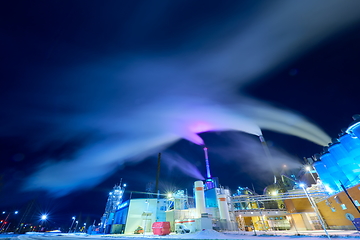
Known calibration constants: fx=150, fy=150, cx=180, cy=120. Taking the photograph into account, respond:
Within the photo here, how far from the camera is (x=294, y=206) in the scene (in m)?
43.2

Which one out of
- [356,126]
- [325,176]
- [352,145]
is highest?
[356,126]

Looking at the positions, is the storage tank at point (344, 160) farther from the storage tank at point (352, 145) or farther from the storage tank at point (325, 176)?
the storage tank at point (325, 176)

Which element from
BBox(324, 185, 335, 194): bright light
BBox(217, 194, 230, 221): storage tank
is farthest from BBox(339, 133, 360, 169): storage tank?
BBox(217, 194, 230, 221): storage tank

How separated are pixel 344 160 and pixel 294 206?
21.1m

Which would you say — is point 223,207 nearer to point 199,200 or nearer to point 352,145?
point 199,200

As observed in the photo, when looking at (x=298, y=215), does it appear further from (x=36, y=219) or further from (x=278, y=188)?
(x=36, y=219)

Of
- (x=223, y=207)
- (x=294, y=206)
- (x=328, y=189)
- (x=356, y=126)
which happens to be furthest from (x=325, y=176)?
(x=223, y=207)

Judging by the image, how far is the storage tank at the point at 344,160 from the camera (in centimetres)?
2811

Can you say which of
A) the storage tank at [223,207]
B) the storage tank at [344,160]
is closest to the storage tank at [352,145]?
the storage tank at [344,160]

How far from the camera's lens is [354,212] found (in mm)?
23438

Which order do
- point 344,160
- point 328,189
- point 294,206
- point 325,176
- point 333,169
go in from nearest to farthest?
point 344,160 < point 333,169 < point 328,189 < point 325,176 < point 294,206

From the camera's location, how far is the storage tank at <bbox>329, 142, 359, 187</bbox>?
28.1m

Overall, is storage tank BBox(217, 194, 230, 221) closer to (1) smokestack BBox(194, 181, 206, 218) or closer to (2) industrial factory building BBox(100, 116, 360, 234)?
(2) industrial factory building BBox(100, 116, 360, 234)

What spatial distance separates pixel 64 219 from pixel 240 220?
181467 millimetres
